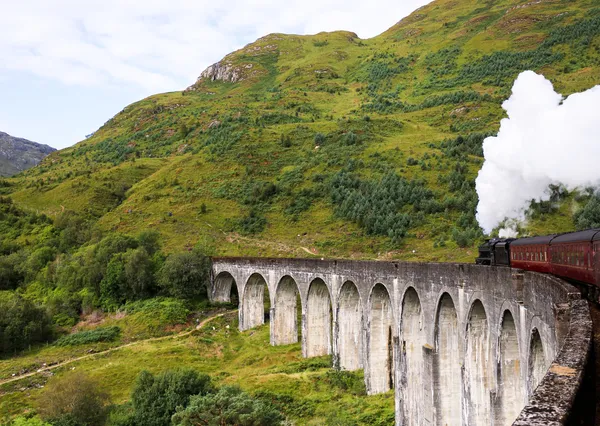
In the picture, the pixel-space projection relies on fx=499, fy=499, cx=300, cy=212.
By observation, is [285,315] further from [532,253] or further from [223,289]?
[532,253]

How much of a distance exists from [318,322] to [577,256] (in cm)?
2619

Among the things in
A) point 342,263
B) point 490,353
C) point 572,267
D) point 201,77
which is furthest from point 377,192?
point 201,77

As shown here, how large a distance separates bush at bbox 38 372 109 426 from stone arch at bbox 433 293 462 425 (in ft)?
62.1

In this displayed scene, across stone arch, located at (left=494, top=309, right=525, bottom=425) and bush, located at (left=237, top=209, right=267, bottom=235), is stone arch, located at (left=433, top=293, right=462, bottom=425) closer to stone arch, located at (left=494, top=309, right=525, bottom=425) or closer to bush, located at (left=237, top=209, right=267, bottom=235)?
stone arch, located at (left=494, top=309, right=525, bottom=425)

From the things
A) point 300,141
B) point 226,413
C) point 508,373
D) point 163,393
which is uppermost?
point 300,141

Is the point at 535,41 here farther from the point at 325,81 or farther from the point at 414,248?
the point at 414,248

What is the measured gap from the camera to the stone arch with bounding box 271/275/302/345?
4338cm

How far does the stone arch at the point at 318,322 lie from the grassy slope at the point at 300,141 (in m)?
17.9

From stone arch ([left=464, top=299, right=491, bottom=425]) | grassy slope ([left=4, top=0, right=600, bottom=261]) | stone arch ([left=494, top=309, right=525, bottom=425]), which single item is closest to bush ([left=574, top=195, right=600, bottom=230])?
grassy slope ([left=4, top=0, right=600, bottom=261])

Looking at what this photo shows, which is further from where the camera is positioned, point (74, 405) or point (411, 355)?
point (74, 405)

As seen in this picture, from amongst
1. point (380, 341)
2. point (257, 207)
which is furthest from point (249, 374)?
point (257, 207)

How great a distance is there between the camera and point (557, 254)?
55.6ft

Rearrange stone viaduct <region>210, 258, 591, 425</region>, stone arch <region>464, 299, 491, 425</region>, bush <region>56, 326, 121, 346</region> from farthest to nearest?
bush <region>56, 326, 121, 346</region>
stone arch <region>464, 299, 491, 425</region>
stone viaduct <region>210, 258, 591, 425</region>

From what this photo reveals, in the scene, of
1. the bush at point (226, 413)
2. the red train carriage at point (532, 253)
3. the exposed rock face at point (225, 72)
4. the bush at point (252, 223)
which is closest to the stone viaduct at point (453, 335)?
the red train carriage at point (532, 253)
